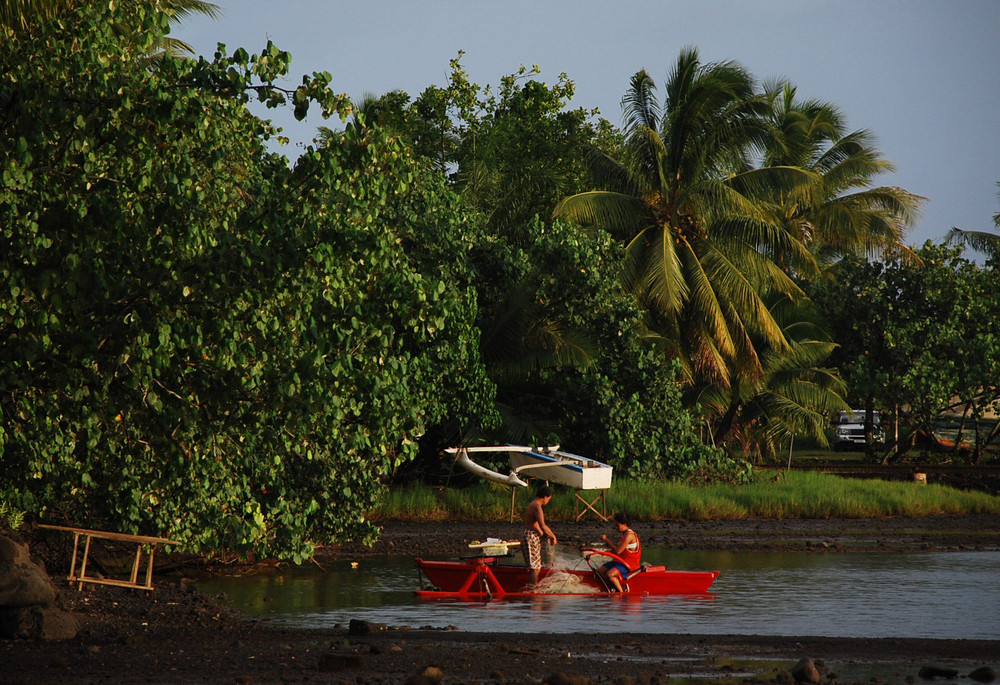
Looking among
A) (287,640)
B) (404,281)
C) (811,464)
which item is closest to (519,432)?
(287,640)

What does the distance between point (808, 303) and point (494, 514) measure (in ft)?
61.6

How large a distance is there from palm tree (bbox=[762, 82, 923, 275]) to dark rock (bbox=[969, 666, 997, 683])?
3022cm

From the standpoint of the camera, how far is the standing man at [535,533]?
17391 millimetres

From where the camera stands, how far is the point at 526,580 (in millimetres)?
17984

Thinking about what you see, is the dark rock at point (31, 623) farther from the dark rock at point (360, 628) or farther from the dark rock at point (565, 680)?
the dark rock at point (565, 680)

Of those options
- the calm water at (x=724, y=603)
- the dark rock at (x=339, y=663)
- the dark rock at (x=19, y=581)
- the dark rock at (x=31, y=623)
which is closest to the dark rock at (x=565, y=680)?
the dark rock at (x=339, y=663)

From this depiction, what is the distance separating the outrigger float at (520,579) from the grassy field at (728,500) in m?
9.64

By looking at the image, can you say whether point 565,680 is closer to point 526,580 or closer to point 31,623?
point 31,623

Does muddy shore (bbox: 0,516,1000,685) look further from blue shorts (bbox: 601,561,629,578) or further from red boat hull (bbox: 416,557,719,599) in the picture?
blue shorts (bbox: 601,561,629,578)

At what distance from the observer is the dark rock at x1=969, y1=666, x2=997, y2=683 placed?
11.0 meters

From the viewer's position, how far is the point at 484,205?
109 feet

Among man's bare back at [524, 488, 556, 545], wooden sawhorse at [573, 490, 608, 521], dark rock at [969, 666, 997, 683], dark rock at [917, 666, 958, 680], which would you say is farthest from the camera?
wooden sawhorse at [573, 490, 608, 521]

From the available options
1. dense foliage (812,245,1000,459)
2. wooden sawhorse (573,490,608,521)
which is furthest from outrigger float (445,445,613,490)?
dense foliage (812,245,1000,459)

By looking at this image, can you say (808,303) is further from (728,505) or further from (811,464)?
(728,505)
